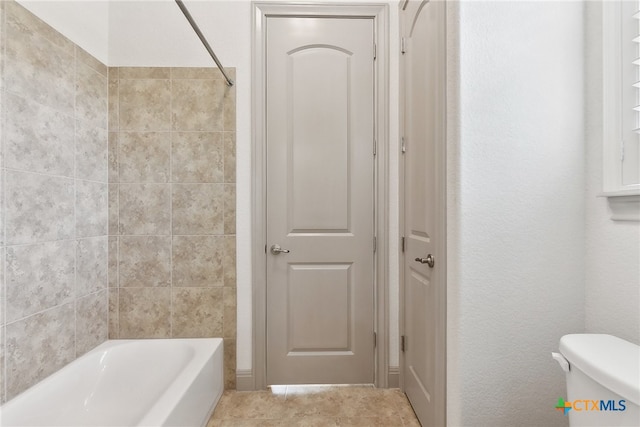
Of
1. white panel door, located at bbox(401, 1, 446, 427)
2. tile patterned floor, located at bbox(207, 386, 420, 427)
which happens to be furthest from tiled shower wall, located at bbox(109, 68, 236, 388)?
white panel door, located at bbox(401, 1, 446, 427)

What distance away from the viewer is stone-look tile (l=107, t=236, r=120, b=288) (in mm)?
1944

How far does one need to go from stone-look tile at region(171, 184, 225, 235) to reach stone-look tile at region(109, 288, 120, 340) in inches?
20.3

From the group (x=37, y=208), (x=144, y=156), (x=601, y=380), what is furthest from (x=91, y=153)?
(x=601, y=380)

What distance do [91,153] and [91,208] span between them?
11.8 inches

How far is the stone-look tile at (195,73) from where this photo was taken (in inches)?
76.4

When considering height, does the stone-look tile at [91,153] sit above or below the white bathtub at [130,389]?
above

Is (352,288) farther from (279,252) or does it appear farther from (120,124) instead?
(120,124)

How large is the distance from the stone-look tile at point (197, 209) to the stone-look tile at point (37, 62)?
0.67 meters

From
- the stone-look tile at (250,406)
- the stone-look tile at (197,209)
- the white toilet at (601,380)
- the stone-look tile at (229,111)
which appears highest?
the stone-look tile at (229,111)

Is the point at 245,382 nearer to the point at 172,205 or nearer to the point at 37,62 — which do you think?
the point at 172,205

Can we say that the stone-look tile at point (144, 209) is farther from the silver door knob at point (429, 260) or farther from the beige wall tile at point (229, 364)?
the silver door knob at point (429, 260)

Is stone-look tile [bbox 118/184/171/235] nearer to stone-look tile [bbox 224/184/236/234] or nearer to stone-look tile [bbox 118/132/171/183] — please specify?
stone-look tile [bbox 118/132/171/183]

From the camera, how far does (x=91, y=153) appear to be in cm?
179

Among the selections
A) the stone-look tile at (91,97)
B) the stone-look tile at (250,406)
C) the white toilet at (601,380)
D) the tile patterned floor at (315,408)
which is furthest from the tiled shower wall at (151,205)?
the white toilet at (601,380)
